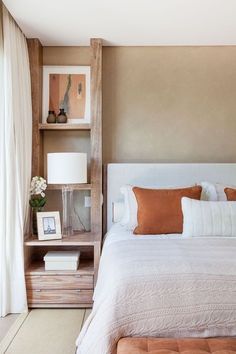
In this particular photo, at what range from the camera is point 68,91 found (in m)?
3.49

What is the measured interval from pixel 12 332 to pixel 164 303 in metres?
1.49

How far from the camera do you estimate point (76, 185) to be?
3326mm

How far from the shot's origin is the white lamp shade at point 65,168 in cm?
306

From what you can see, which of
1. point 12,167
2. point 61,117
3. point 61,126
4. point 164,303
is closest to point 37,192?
point 12,167

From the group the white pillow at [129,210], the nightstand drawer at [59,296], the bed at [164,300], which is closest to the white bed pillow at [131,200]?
the white pillow at [129,210]

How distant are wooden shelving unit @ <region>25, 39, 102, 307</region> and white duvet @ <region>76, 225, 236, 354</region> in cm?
114

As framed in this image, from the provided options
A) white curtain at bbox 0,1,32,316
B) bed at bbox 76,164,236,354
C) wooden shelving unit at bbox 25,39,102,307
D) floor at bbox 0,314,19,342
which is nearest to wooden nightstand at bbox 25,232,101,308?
wooden shelving unit at bbox 25,39,102,307

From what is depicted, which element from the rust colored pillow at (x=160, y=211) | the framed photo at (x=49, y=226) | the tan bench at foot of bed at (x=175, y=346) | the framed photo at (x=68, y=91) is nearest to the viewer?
the tan bench at foot of bed at (x=175, y=346)

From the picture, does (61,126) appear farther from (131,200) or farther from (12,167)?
(131,200)

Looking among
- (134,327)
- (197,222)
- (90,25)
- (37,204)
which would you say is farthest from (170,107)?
(134,327)

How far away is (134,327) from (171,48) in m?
2.87

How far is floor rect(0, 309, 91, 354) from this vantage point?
7.65ft

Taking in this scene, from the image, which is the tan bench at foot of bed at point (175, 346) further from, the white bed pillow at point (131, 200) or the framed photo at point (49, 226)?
the framed photo at point (49, 226)

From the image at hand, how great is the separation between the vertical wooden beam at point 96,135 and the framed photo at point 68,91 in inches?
6.5
